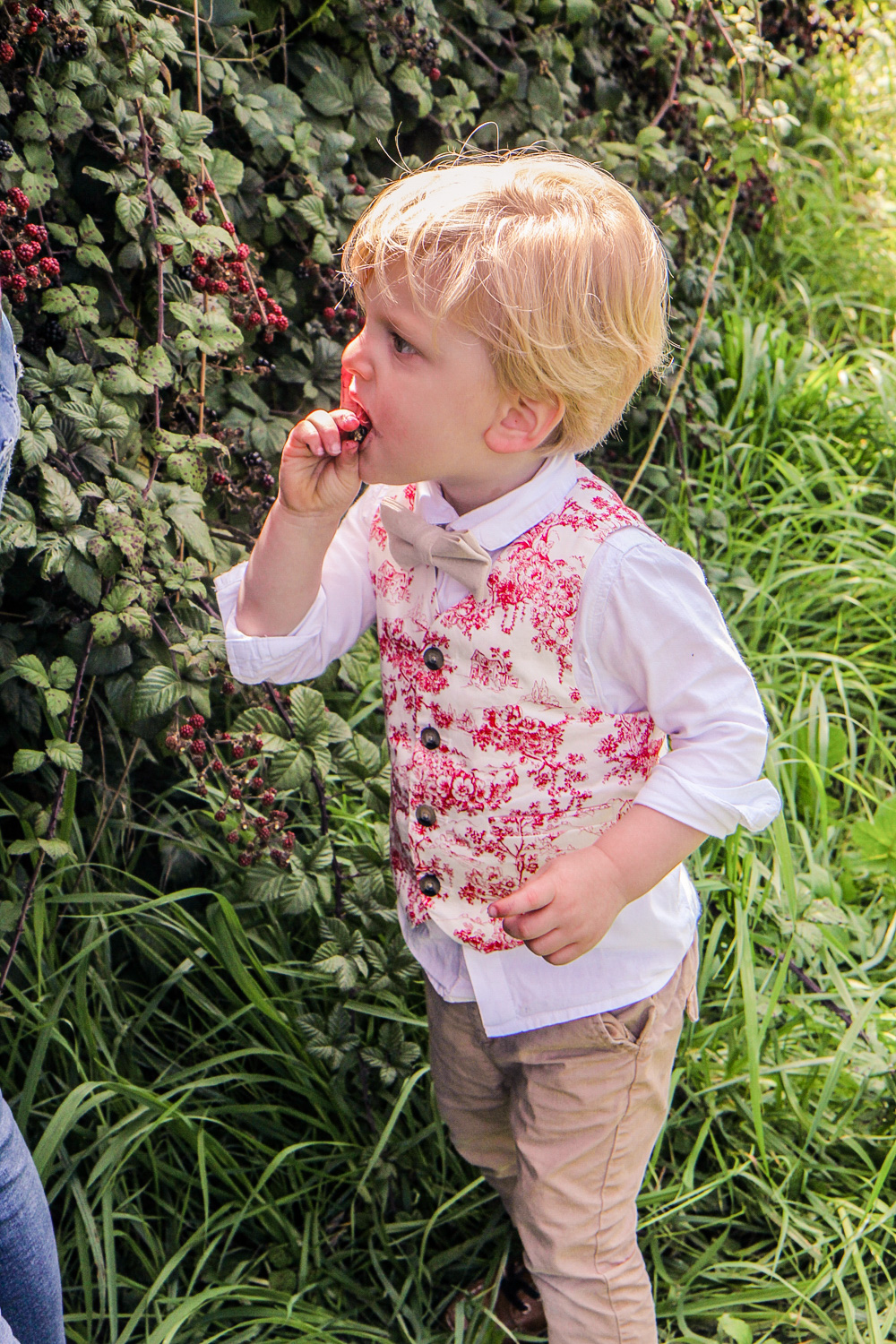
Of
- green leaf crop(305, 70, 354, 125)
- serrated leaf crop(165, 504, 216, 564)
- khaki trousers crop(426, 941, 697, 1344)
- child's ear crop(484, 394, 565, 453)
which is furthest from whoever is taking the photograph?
green leaf crop(305, 70, 354, 125)

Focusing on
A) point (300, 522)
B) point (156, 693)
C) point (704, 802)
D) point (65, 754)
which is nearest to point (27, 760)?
point (65, 754)

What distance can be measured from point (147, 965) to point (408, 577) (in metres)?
0.83

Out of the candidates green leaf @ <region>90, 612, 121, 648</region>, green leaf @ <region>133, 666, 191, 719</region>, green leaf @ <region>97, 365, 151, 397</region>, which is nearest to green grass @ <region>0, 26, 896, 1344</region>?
green leaf @ <region>133, 666, 191, 719</region>

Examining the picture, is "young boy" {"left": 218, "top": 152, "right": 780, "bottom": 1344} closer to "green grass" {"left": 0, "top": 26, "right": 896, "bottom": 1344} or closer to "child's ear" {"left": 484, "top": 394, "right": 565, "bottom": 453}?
"child's ear" {"left": 484, "top": 394, "right": 565, "bottom": 453}

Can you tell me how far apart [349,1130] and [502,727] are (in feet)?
2.49

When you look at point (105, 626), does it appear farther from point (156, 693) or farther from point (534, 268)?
point (534, 268)

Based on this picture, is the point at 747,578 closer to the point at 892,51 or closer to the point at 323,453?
the point at 323,453

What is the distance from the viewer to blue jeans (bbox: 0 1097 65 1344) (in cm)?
104

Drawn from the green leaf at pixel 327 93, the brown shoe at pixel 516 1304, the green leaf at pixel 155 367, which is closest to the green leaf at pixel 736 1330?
the brown shoe at pixel 516 1304

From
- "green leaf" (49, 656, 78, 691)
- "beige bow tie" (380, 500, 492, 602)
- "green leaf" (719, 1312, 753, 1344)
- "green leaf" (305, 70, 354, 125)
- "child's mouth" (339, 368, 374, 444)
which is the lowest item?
"green leaf" (719, 1312, 753, 1344)

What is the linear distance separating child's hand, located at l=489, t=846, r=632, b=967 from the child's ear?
407 millimetres

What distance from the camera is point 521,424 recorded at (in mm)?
1170

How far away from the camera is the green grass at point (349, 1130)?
4.98ft

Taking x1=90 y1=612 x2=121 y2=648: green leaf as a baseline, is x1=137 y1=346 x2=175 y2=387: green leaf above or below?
above
